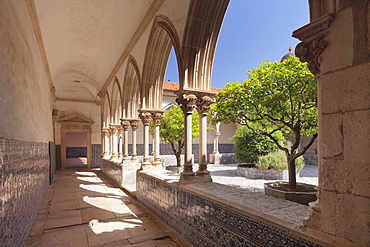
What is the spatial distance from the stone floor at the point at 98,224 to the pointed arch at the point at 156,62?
8.23 ft

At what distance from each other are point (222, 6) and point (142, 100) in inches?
121

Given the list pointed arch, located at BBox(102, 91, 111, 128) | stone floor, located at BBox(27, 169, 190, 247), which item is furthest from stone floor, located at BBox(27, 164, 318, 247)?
pointed arch, located at BBox(102, 91, 111, 128)

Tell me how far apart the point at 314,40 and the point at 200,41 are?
2242mm

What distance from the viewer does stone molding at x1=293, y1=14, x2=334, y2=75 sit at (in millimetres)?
1497

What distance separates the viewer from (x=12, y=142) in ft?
7.66

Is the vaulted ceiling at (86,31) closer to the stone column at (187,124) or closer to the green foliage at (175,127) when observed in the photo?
the stone column at (187,124)

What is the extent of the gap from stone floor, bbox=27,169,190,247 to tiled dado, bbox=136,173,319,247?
217 mm

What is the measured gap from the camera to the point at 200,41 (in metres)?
3.58

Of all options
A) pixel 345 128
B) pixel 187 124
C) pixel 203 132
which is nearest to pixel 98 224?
pixel 187 124

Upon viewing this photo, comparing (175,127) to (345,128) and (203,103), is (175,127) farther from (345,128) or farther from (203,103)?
(345,128)

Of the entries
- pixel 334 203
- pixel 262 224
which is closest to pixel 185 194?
pixel 262 224

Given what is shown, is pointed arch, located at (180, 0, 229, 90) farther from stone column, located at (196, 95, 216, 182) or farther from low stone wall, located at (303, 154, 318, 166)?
low stone wall, located at (303, 154, 318, 166)

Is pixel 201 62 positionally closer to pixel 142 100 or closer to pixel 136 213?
pixel 142 100

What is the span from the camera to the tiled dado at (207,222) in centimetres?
184
